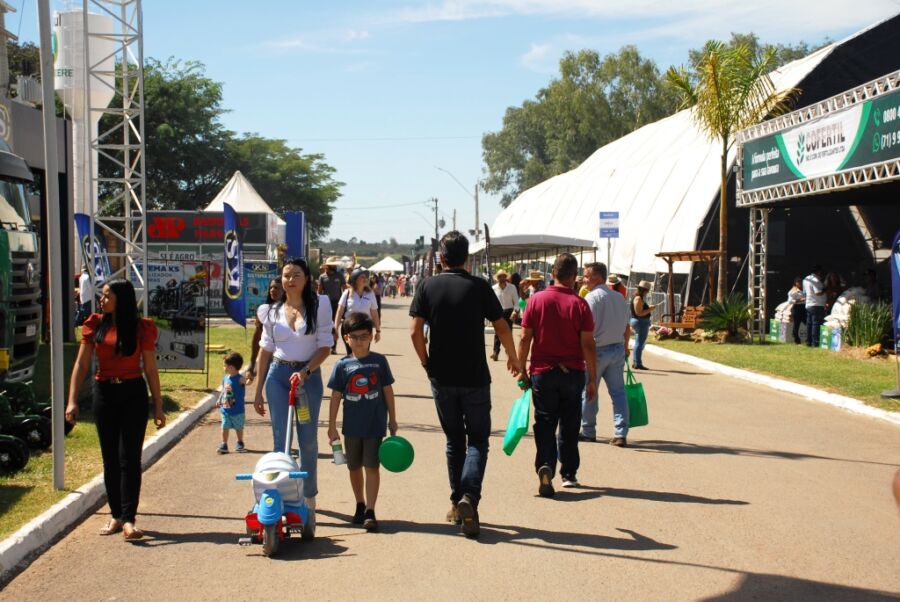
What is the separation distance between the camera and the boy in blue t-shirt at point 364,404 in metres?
6.79

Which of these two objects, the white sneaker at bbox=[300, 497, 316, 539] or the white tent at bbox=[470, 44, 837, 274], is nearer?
the white sneaker at bbox=[300, 497, 316, 539]

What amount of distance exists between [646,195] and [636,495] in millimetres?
30934

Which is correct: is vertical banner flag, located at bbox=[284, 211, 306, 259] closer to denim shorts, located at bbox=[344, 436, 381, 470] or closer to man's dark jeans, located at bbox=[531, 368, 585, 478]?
man's dark jeans, located at bbox=[531, 368, 585, 478]

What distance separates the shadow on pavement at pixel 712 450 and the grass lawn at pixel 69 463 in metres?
5.04

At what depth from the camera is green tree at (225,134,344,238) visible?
216ft

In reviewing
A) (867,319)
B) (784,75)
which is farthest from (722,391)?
(784,75)

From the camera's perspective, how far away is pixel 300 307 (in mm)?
7250

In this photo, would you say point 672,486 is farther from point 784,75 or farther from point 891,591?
point 784,75

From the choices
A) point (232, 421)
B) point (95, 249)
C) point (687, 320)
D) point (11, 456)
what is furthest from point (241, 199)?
point (11, 456)

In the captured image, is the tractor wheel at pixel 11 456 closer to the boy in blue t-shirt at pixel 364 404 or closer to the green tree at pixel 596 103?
Answer: the boy in blue t-shirt at pixel 364 404

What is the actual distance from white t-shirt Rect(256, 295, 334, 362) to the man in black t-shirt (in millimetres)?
692

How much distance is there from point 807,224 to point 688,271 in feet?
11.9

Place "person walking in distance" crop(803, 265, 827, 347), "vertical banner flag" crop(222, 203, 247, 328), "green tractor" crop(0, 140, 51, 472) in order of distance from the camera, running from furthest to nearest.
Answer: "person walking in distance" crop(803, 265, 827, 347) < "vertical banner flag" crop(222, 203, 247, 328) < "green tractor" crop(0, 140, 51, 472)

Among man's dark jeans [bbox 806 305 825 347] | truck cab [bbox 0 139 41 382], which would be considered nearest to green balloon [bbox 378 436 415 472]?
truck cab [bbox 0 139 41 382]
